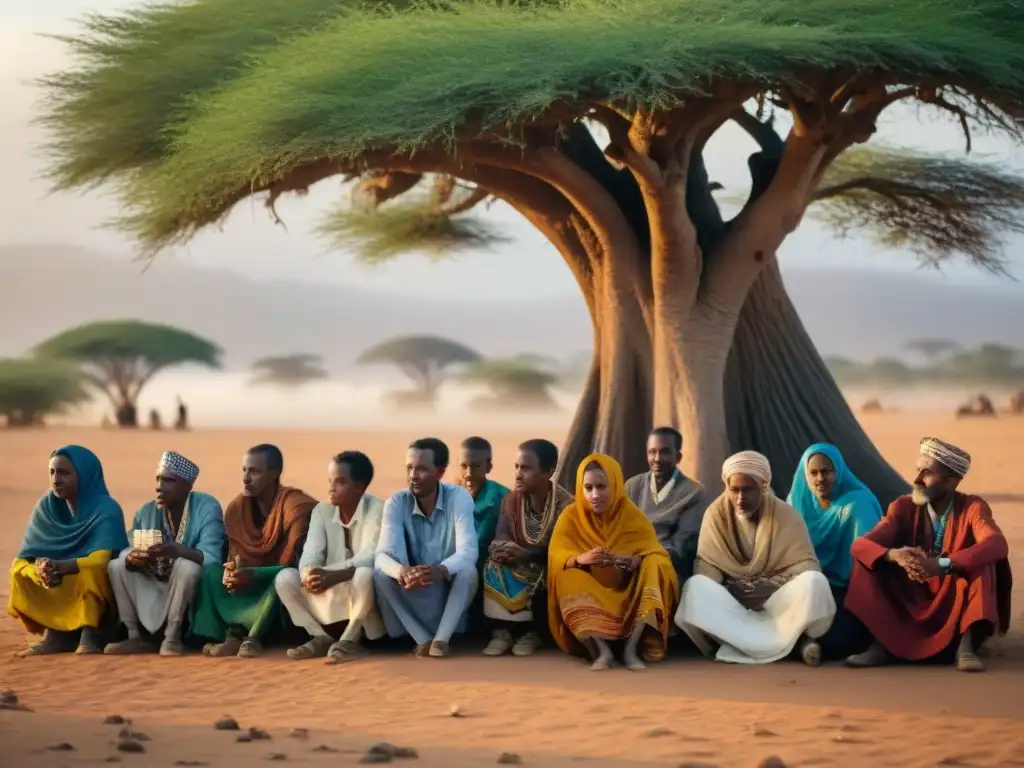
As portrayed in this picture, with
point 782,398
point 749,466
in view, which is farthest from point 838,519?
point 782,398

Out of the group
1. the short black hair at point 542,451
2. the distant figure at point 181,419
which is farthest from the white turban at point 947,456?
the distant figure at point 181,419

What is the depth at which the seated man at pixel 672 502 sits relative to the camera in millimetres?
9125

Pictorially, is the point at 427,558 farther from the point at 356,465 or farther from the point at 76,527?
the point at 76,527

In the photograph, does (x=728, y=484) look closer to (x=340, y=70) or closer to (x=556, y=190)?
(x=340, y=70)

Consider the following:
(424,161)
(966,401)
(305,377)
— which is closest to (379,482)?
(424,161)

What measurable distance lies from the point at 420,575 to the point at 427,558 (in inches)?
15.2

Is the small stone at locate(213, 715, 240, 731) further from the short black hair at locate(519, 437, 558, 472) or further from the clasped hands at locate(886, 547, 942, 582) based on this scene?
the clasped hands at locate(886, 547, 942, 582)

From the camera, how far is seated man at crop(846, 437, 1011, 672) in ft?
27.0

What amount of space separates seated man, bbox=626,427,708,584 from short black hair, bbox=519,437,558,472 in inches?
26.3

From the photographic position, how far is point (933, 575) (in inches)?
322

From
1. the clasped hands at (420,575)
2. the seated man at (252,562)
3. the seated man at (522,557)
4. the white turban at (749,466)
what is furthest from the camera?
the seated man at (252,562)

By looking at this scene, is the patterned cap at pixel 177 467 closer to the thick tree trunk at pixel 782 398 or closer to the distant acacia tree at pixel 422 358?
the thick tree trunk at pixel 782 398

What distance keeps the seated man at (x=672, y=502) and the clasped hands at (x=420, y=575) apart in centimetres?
137

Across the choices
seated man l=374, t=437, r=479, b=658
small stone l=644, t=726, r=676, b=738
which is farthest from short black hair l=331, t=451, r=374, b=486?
small stone l=644, t=726, r=676, b=738
